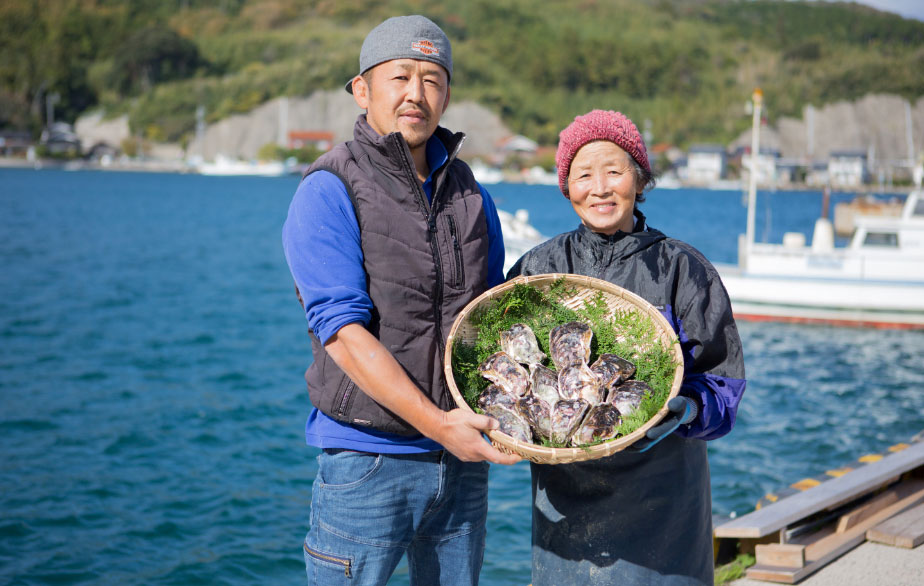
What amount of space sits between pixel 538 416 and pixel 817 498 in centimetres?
318

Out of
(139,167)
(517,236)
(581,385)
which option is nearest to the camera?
(581,385)

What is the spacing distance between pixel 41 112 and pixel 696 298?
17291 cm

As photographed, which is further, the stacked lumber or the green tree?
the green tree

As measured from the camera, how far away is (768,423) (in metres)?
13.0

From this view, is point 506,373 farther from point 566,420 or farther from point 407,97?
point 407,97

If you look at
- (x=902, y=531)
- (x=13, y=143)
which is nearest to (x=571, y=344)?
(x=902, y=531)

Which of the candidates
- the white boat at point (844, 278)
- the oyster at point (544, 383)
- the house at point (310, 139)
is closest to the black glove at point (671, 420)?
the oyster at point (544, 383)

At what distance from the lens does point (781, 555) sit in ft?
14.7

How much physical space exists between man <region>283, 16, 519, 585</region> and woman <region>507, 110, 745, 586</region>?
0.43 metres

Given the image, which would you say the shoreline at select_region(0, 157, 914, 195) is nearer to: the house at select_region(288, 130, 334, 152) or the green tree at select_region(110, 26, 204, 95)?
the house at select_region(288, 130, 334, 152)

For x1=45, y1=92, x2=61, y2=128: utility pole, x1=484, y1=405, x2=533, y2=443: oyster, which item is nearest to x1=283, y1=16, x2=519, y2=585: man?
x1=484, y1=405, x2=533, y2=443: oyster

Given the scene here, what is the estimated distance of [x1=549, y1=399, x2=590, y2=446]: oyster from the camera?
260 cm

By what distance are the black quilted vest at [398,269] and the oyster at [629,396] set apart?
0.60m

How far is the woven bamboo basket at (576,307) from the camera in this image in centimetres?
236
